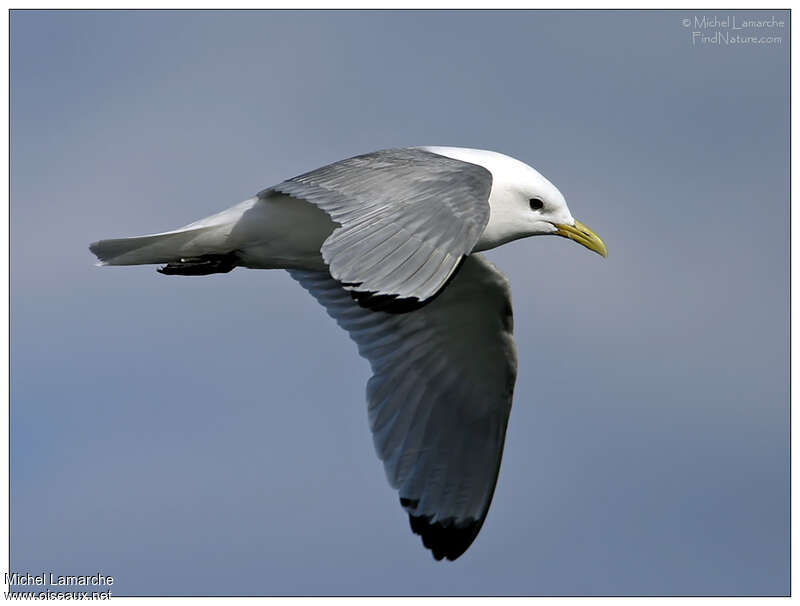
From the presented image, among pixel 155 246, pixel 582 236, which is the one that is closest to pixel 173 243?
pixel 155 246

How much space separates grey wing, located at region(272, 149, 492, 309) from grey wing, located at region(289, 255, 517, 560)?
194 cm

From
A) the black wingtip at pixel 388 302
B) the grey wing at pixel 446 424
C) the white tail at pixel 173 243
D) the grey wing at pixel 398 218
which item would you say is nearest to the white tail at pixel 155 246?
the white tail at pixel 173 243

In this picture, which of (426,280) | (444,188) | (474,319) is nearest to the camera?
(426,280)

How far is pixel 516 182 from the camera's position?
22.3 ft

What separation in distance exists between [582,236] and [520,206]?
1.37 ft

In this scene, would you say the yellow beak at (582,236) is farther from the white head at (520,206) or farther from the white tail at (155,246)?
the white tail at (155,246)

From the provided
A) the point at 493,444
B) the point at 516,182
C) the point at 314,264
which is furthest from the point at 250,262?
the point at 493,444

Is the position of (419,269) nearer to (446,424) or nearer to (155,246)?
(155,246)

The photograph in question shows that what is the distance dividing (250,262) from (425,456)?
1796 millimetres

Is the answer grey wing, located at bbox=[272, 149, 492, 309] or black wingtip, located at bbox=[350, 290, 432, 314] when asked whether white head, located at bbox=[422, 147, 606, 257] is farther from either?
black wingtip, located at bbox=[350, 290, 432, 314]

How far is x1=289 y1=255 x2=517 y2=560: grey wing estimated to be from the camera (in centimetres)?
789

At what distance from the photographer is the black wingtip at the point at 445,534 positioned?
7.93 metres

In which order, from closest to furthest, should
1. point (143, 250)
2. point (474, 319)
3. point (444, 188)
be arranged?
point (444, 188)
point (143, 250)
point (474, 319)

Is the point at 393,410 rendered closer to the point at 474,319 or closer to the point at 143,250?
the point at 474,319
